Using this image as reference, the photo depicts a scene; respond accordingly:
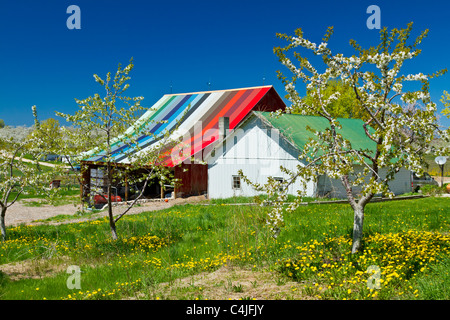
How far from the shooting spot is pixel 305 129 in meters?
25.7

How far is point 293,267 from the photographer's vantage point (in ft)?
23.2

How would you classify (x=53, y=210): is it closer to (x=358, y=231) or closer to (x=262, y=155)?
(x=262, y=155)

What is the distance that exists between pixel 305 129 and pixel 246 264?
62.9 feet

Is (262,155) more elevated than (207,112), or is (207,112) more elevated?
(207,112)

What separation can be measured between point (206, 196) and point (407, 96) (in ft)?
73.1

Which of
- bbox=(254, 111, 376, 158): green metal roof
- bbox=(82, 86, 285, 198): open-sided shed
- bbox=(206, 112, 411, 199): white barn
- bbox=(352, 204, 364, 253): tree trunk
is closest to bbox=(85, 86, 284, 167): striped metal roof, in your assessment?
bbox=(82, 86, 285, 198): open-sided shed

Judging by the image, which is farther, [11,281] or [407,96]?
[11,281]

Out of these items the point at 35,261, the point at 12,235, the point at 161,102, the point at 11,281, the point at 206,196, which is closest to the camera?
the point at 11,281

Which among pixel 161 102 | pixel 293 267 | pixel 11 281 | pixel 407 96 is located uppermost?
pixel 161 102

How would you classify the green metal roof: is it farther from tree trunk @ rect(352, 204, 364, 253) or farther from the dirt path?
tree trunk @ rect(352, 204, 364, 253)

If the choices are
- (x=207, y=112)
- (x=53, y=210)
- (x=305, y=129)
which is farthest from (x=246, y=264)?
(x=207, y=112)
